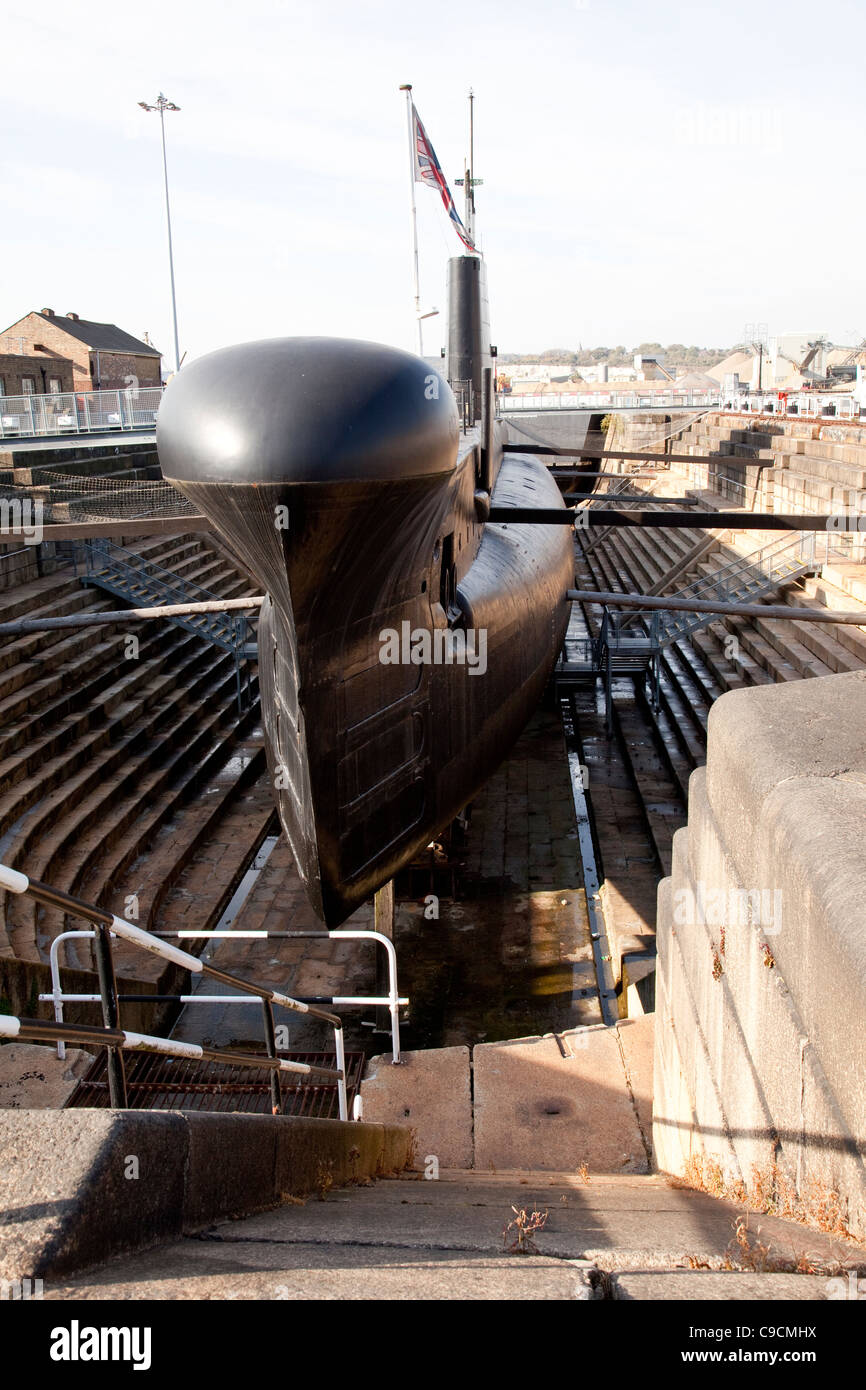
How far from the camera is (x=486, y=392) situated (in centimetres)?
1698

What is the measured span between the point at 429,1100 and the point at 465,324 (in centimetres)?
1428

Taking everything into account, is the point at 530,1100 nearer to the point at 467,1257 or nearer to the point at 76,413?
the point at 467,1257

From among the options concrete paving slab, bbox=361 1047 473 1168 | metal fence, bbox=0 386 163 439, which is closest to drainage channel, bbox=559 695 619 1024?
concrete paving slab, bbox=361 1047 473 1168

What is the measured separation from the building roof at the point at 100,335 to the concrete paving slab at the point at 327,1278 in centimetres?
5406

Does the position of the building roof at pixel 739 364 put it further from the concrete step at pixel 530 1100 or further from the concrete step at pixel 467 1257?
the concrete step at pixel 467 1257

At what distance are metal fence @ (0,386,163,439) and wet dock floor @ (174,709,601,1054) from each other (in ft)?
66.5

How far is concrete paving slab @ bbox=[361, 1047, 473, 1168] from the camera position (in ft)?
21.2

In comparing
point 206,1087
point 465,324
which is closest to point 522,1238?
point 206,1087

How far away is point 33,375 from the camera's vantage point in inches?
1764

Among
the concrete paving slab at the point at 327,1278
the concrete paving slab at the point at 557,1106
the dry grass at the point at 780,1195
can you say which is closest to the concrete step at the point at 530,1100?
the concrete paving slab at the point at 557,1106

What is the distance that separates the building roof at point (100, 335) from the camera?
51.1 m
